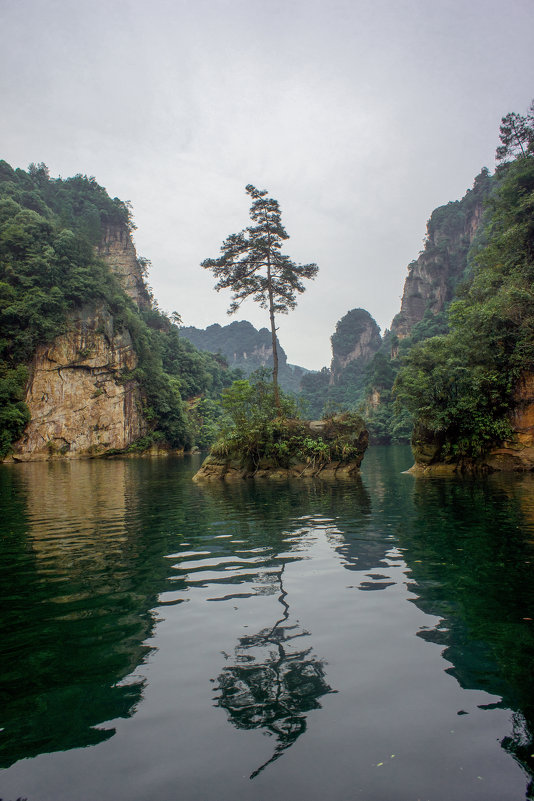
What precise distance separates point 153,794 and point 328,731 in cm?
86

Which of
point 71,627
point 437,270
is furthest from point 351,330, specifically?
point 71,627

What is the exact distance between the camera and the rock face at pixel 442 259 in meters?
89.9

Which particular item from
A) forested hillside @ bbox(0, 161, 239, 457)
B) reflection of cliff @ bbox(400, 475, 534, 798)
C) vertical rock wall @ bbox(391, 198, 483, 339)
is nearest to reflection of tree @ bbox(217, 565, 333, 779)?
reflection of cliff @ bbox(400, 475, 534, 798)

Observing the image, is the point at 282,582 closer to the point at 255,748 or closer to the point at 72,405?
the point at 255,748

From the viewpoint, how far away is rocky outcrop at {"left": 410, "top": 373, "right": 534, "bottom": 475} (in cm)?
1691

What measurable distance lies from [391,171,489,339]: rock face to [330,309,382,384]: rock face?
118 feet

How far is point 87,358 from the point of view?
4331 cm

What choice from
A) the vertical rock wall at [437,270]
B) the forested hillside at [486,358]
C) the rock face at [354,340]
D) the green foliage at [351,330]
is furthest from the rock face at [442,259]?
the forested hillside at [486,358]

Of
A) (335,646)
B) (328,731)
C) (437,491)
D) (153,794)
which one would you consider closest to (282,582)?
(335,646)

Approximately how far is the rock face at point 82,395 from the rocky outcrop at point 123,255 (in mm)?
26208

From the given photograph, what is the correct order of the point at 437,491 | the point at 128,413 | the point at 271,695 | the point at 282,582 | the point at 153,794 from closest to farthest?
the point at 153,794, the point at 271,695, the point at 282,582, the point at 437,491, the point at 128,413

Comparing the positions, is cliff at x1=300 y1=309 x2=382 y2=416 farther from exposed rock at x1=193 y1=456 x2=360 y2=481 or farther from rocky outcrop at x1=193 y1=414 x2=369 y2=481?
exposed rock at x1=193 y1=456 x2=360 y2=481

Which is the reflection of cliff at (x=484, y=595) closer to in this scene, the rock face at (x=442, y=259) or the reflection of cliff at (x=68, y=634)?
the reflection of cliff at (x=68, y=634)

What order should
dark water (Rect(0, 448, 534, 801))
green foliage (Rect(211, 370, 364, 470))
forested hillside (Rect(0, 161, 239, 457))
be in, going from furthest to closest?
1. forested hillside (Rect(0, 161, 239, 457))
2. green foliage (Rect(211, 370, 364, 470))
3. dark water (Rect(0, 448, 534, 801))
